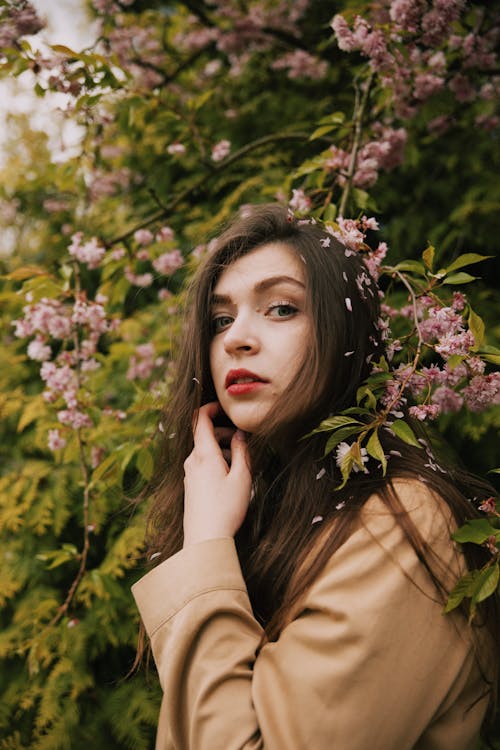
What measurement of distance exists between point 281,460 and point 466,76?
181cm

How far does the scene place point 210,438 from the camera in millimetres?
1581

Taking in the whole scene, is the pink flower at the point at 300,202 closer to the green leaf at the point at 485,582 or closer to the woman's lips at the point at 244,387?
the woman's lips at the point at 244,387

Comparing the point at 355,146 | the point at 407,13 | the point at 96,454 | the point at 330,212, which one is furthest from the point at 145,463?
the point at 407,13

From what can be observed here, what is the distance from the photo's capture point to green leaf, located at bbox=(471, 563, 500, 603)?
3.39 feet

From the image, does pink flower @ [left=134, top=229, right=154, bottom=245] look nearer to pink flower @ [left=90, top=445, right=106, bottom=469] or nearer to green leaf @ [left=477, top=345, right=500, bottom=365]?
pink flower @ [left=90, top=445, right=106, bottom=469]

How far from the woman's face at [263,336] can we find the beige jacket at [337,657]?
1.14 ft

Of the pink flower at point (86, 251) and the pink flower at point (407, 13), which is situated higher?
the pink flower at point (407, 13)

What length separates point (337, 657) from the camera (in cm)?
103

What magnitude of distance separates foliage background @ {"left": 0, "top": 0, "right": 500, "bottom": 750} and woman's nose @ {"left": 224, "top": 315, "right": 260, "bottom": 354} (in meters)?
0.62

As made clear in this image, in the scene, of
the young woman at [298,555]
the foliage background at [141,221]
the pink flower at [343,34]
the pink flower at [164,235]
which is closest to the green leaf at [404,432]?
the young woman at [298,555]

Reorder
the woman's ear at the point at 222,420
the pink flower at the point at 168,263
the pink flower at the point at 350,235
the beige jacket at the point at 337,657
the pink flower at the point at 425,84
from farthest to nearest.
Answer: the pink flower at the point at 168,263 < the pink flower at the point at 425,84 < the woman's ear at the point at 222,420 < the pink flower at the point at 350,235 < the beige jacket at the point at 337,657

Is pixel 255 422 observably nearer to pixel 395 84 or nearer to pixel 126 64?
pixel 395 84

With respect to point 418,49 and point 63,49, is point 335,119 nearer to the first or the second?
point 418,49

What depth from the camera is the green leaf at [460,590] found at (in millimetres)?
1051
